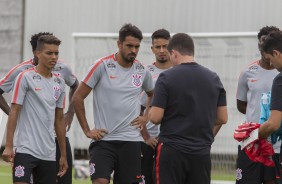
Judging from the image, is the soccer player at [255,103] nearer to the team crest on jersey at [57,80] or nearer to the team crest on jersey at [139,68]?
the team crest on jersey at [139,68]

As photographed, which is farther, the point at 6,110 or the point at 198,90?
the point at 6,110

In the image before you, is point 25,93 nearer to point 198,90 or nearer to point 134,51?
point 134,51

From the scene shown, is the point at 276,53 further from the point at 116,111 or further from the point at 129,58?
the point at 116,111

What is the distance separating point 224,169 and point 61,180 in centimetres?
563

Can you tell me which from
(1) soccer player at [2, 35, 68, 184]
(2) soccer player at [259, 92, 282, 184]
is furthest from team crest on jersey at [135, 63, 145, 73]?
(2) soccer player at [259, 92, 282, 184]

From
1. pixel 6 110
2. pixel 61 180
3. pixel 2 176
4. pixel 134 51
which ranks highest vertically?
pixel 134 51

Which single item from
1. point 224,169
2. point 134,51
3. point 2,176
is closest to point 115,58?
point 134,51

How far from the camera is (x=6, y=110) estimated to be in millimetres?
12352

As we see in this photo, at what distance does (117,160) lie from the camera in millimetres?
11578

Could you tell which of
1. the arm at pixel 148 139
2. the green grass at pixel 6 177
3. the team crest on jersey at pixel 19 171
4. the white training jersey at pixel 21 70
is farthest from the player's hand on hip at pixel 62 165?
the green grass at pixel 6 177

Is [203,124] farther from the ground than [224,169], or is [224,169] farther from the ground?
[203,124]

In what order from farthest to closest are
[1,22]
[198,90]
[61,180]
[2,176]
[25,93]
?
[1,22] → [2,176] → [61,180] → [25,93] → [198,90]

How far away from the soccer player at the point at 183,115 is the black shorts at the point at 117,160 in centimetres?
180

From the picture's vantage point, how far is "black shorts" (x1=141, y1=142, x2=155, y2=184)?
500 inches
